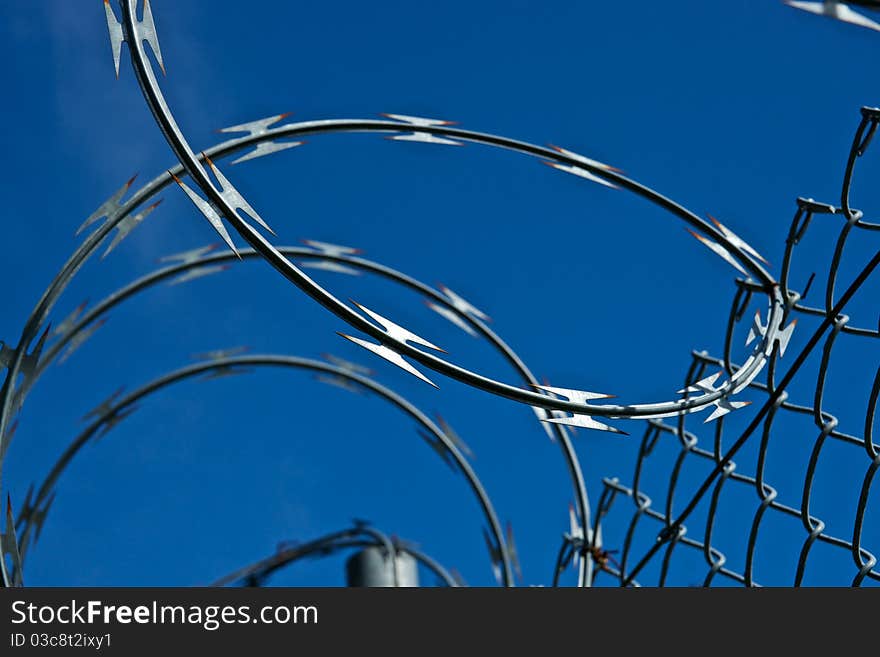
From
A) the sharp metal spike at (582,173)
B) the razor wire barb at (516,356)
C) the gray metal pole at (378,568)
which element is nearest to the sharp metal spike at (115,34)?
the razor wire barb at (516,356)

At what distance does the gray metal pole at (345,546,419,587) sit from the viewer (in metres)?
11.5

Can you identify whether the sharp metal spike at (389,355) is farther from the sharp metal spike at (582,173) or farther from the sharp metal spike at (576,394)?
the sharp metal spike at (582,173)

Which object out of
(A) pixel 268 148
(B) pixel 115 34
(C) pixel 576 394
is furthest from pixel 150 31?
(C) pixel 576 394

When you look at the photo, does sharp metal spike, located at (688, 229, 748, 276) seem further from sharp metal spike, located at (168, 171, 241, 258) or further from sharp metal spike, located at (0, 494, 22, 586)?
sharp metal spike, located at (0, 494, 22, 586)

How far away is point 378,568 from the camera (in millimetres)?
11617

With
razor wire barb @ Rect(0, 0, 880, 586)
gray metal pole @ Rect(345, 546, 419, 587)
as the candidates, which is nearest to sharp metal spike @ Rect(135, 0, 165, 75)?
razor wire barb @ Rect(0, 0, 880, 586)

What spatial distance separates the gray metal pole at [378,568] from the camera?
11.5 meters

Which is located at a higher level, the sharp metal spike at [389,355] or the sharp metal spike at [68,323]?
the sharp metal spike at [68,323]

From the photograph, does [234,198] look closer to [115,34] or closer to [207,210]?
[207,210]

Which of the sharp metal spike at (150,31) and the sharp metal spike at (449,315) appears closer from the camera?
the sharp metal spike at (150,31)

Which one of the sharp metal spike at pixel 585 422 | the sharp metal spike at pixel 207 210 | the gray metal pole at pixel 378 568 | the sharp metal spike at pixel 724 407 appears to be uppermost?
the gray metal pole at pixel 378 568

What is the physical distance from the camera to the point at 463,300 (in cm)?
992
